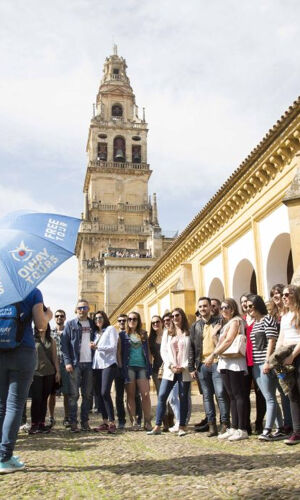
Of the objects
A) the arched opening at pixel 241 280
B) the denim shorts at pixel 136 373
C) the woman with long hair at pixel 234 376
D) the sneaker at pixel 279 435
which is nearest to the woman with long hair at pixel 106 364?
the denim shorts at pixel 136 373

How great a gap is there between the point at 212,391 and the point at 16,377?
133 inches

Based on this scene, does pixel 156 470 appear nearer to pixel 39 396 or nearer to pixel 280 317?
pixel 280 317

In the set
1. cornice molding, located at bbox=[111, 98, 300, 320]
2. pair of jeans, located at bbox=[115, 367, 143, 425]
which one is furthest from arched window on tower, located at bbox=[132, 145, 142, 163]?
pair of jeans, located at bbox=[115, 367, 143, 425]

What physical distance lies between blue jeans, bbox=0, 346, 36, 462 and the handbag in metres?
2.74

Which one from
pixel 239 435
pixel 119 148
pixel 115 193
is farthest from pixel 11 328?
pixel 119 148

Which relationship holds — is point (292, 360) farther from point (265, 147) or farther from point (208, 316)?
point (265, 147)

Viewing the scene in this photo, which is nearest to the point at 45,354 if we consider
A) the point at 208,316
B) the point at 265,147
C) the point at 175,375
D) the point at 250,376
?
the point at 175,375

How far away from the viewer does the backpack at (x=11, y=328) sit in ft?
15.3

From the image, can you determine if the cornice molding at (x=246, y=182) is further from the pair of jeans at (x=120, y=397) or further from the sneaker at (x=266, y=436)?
the sneaker at (x=266, y=436)

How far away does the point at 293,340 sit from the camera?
5598mm

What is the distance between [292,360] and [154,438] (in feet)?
8.29

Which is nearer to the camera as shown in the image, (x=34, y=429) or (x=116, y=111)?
(x=34, y=429)

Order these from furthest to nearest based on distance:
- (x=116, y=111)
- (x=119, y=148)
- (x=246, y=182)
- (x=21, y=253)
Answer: (x=116, y=111), (x=119, y=148), (x=246, y=182), (x=21, y=253)

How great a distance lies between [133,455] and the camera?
17.9ft
